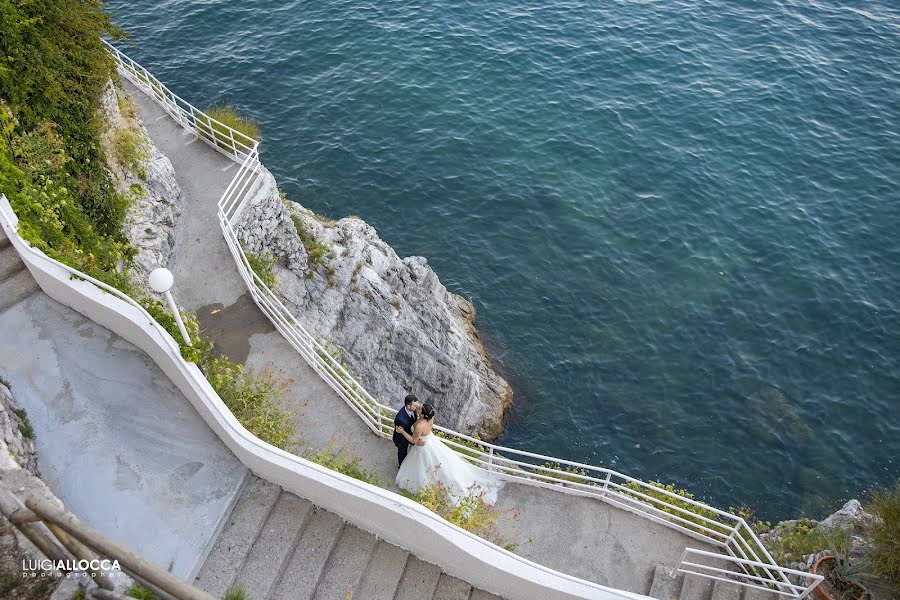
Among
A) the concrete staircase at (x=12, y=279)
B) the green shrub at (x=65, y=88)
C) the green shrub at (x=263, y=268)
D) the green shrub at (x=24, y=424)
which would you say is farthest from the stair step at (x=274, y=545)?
the green shrub at (x=65, y=88)

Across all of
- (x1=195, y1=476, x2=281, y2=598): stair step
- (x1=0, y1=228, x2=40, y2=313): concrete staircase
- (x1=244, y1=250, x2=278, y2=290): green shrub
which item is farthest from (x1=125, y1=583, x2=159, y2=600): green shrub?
(x1=244, y1=250, x2=278, y2=290): green shrub

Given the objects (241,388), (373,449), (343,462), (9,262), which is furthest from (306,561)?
(9,262)

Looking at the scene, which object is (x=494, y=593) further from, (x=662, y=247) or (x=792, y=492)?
(x=662, y=247)

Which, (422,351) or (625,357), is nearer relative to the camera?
(422,351)

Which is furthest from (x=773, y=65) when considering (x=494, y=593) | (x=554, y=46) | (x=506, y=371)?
(x=494, y=593)

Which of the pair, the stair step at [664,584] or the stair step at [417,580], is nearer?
the stair step at [417,580]

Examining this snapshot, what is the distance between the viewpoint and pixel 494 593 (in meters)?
11.0

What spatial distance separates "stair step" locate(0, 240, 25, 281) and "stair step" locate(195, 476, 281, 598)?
7006 mm

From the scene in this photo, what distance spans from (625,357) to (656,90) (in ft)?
47.3

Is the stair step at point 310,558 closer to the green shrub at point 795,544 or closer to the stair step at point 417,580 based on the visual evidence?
the stair step at point 417,580

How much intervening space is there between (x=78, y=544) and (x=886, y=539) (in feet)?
44.7

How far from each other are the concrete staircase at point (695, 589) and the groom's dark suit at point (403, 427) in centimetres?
533

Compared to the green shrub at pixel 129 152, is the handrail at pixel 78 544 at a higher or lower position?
higher

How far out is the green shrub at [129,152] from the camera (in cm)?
1684
